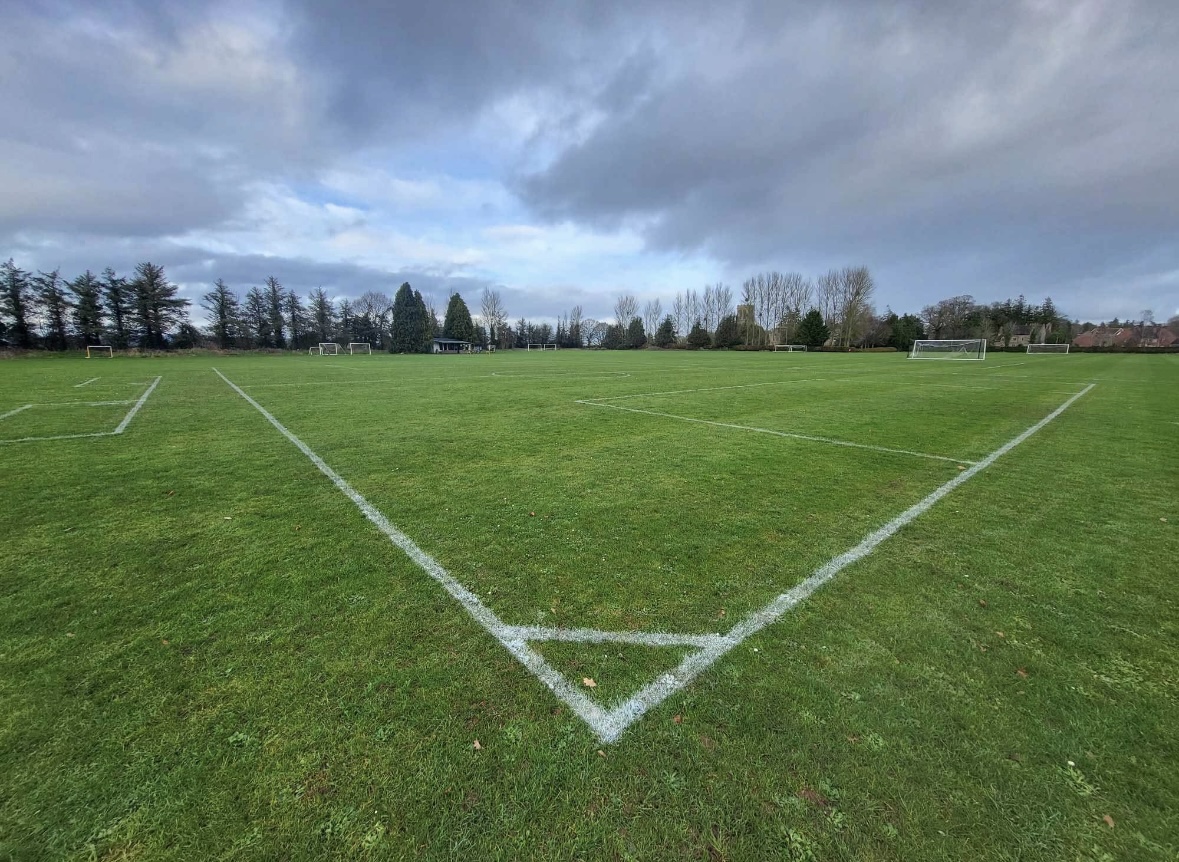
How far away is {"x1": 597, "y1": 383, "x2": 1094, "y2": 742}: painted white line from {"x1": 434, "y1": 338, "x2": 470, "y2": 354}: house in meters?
88.7

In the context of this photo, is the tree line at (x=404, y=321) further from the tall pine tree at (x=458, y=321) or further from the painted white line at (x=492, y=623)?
the painted white line at (x=492, y=623)

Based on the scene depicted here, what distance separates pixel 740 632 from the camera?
2.78m

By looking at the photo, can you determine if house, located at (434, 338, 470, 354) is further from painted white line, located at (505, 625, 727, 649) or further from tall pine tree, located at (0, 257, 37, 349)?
painted white line, located at (505, 625, 727, 649)

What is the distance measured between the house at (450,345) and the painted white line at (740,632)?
8872 centimetres

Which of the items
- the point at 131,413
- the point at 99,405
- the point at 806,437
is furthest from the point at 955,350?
the point at 99,405

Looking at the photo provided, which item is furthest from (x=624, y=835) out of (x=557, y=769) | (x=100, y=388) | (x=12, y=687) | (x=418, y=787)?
(x=100, y=388)

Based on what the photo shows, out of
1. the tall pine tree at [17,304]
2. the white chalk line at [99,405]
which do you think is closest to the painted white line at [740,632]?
the white chalk line at [99,405]

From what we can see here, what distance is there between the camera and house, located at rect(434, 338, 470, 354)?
291ft

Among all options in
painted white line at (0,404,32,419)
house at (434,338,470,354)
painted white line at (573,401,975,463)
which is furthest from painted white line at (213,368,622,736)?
house at (434,338,470,354)

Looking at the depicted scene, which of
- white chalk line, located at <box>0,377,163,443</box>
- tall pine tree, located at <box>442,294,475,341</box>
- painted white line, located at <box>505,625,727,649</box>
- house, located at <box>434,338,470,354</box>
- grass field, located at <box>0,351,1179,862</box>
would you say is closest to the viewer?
grass field, located at <box>0,351,1179,862</box>

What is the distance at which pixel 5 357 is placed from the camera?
40188mm

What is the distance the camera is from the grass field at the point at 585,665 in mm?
1724

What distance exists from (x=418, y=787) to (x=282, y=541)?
2.79 metres

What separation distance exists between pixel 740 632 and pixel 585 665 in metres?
0.92
